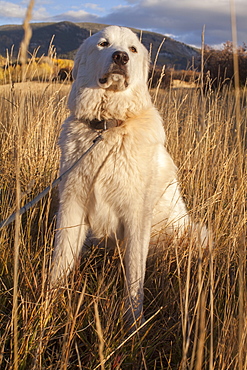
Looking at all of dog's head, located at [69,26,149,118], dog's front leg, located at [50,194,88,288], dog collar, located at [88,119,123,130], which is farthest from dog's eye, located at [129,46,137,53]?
dog's front leg, located at [50,194,88,288]

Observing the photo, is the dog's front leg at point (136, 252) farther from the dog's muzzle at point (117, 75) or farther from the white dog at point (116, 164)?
the dog's muzzle at point (117, 75)

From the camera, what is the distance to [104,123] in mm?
2148

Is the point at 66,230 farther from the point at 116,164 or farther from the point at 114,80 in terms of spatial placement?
the point at 114,80

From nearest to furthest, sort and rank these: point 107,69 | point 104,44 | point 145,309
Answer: point 145,309 < point 107,69 < point 104,44

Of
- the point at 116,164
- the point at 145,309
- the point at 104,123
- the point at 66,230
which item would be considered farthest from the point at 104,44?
the point at 145,309

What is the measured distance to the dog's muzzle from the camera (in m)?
2.09

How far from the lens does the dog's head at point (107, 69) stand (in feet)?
6.95

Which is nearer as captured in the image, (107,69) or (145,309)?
(145,309)

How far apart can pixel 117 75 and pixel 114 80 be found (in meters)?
0.04

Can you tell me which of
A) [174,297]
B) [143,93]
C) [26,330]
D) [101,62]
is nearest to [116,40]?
[101,62]

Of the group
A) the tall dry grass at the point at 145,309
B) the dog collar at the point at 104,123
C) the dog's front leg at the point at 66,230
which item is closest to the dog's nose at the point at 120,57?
the dog collar at the point at 104,123

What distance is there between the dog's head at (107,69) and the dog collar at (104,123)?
77 millimetres

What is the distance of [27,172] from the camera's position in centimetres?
312

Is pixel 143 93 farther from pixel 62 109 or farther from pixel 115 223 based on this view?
pixel 62 109
